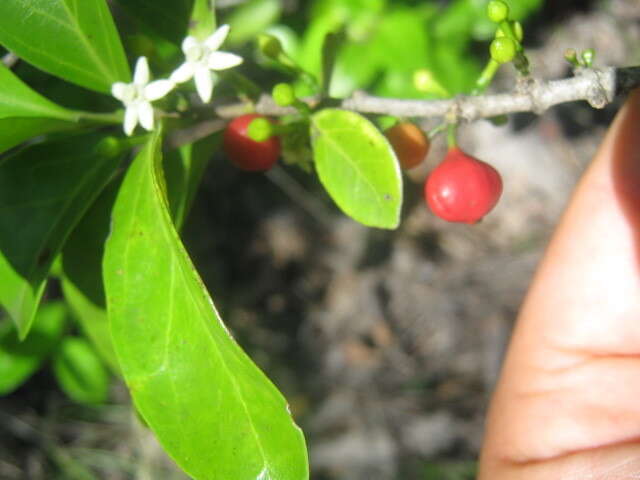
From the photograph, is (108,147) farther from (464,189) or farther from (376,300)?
(376,300)

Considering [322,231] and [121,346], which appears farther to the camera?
[322,231]

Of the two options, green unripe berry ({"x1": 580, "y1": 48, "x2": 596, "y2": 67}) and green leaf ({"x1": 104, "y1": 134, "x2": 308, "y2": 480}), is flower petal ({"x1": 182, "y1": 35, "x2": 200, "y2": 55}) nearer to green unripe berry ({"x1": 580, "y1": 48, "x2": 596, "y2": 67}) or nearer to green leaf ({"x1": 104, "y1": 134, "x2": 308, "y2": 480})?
green leaf ({"x1": 104, "y1": 134, "x2": 308, "y2": 480})

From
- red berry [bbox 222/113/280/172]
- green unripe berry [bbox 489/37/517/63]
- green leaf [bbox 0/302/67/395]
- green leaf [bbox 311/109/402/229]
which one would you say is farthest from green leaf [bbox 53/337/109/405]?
green unripe berry [bbox 489/37/517/63]

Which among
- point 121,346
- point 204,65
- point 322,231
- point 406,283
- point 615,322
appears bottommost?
point 121,346

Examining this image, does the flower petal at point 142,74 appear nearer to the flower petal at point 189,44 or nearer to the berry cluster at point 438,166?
the flower petal at point 189,44

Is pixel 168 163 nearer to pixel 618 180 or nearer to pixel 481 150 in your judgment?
pixel 618 180

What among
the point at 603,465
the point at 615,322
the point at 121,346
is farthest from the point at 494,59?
the point at 615,322

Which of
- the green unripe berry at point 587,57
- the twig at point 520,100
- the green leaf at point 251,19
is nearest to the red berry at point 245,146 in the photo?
the twig at point 520,100
